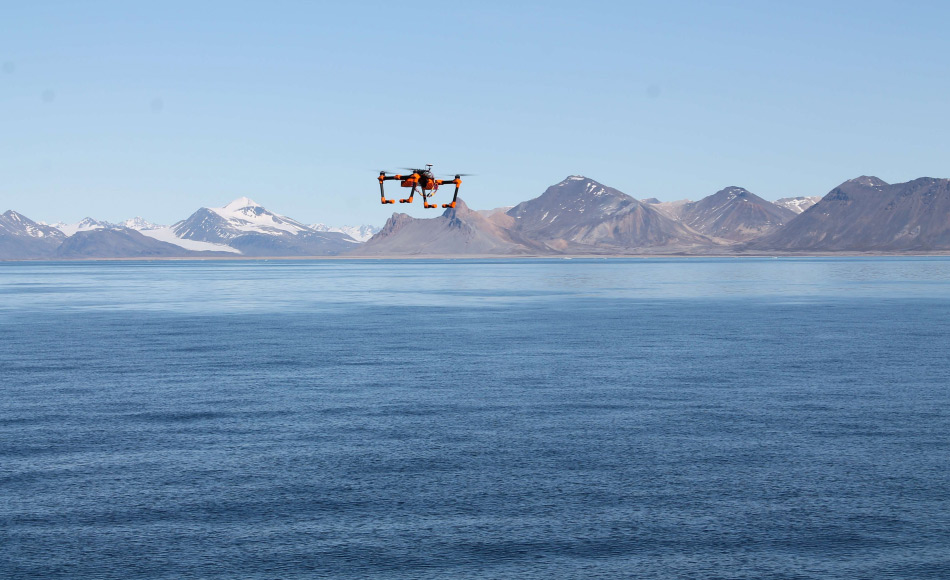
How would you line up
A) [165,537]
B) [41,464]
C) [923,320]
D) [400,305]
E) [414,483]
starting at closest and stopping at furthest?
[165,537] → [414,483] → [41,464] → [923,320] → [400,305]

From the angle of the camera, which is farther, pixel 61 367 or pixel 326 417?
pixel 61 367

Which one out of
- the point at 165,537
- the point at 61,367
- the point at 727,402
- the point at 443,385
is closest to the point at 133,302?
the point at 61,367

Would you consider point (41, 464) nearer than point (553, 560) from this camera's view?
No

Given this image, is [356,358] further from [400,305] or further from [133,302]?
[133,302]

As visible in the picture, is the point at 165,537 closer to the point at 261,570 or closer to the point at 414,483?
the point at 261,570

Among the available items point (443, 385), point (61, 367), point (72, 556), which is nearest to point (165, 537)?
point (72, 556)

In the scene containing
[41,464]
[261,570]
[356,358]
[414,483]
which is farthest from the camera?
[356,358]
